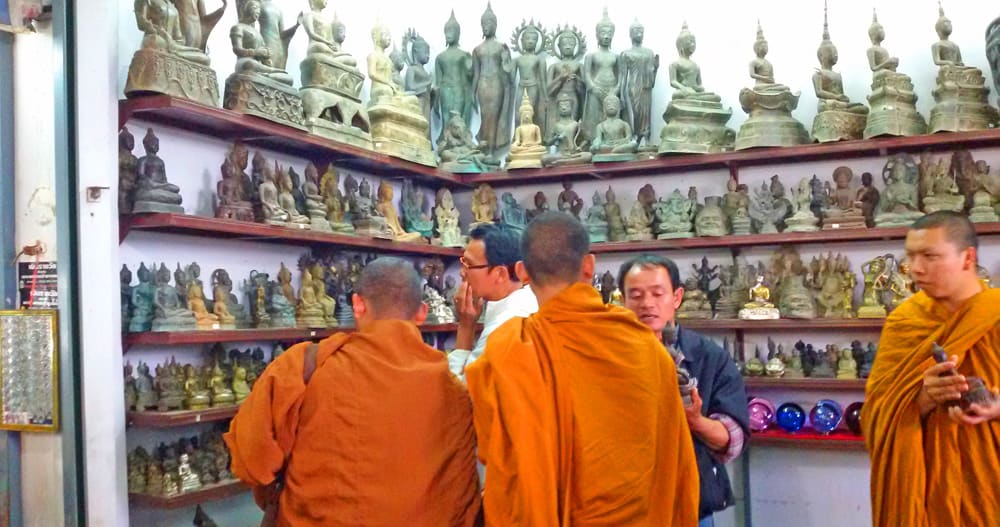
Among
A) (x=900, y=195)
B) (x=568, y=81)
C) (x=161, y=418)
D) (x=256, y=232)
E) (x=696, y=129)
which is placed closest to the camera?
(x=161, y=418)

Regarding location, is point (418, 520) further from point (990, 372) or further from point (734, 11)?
point (734, 11)

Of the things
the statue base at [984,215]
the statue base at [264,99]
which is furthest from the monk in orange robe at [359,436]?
the statue base at [984,215]

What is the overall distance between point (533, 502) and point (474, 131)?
498 centimetres

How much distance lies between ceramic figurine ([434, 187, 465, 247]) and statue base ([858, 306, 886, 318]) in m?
2.71

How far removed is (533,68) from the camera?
6.56 meters

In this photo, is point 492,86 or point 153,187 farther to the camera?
point 492,86

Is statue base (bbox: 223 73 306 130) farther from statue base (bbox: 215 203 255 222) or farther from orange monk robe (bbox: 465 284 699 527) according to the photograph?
orange monk robe (bbox: 465 284 699 527)

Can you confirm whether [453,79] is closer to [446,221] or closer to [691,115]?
[446,221]

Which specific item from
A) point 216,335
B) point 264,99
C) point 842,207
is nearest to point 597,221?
point 842,207

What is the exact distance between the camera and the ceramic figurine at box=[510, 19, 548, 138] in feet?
21.4

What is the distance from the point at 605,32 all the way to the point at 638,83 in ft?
1.53

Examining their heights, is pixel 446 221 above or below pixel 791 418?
above

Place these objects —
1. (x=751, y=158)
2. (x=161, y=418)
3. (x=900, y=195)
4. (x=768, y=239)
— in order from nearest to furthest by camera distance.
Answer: (x=161, y=418) → (x=900, y=195) → (x=768, y=239) → (x=751, y=158)

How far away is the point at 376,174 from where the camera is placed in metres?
6.19
